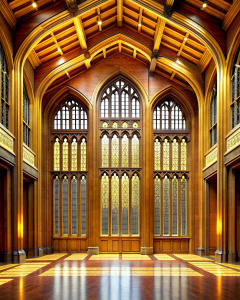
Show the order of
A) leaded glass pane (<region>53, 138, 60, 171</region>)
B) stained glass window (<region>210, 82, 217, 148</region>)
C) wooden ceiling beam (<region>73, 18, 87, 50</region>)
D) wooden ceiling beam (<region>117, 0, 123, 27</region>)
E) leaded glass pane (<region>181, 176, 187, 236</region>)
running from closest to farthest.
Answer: wooden ceiling beam (<region>73, 18, 87, 50</region>), wooden ceiling beam (<region>117, 0, 123, 27</region>), stained glass window (<region>210, 82, 217, 148</region>), leaded glass pane (<region>181, 176, 187, 236</region>), leaded glass pane (<region>53, 138, 60, 171</region>)

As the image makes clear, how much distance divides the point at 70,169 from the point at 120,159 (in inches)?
112

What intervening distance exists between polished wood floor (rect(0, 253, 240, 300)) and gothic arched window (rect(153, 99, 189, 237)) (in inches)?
318

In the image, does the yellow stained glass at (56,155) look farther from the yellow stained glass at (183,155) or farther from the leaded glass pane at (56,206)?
the yellow stained glass at (183,155)

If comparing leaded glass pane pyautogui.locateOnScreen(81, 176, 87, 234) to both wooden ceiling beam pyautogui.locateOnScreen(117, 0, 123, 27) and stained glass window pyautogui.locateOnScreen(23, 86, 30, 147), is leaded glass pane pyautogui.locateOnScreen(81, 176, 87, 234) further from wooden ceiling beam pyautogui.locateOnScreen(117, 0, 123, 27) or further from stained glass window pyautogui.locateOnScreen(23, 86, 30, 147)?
wooden ceiling beam pyautogui.locateOnScreen(117, 0, 123, 27)

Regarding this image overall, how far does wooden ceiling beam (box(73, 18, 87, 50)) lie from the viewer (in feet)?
62.3

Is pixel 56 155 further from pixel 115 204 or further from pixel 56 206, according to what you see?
pixel 115 204

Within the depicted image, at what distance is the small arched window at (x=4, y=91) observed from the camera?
16.6 meters

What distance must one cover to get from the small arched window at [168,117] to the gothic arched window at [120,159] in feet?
3.40

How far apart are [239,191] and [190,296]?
9.06 m

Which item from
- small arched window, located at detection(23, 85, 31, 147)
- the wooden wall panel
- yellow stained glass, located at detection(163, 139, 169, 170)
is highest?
small arched window, located at detection(23, 85, 31, 147)

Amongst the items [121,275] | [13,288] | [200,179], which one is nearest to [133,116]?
[200,179]

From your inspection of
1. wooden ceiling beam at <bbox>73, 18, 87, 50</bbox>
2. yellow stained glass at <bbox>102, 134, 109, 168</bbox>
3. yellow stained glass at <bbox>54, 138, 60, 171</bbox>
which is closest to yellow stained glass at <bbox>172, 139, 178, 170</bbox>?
yellow stained glass at <bbox>102, 134, 109, 168</bbox>

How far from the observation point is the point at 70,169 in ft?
78.7

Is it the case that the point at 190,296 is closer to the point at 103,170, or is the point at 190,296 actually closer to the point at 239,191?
the point at 239,191
